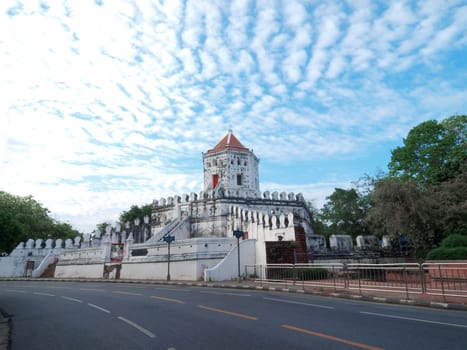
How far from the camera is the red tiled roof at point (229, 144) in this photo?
45.9 m

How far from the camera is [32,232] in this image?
149 feet

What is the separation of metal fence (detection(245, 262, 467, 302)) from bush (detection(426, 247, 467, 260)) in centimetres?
129

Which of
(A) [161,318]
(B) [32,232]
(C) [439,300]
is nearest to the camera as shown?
(A) [161,318]

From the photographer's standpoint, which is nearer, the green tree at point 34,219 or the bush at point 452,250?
the bush at point 452,250

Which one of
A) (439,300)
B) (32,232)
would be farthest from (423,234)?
(32,232)

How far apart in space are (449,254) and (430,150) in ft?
45.7

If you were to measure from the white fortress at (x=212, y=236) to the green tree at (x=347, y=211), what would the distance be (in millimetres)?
3088

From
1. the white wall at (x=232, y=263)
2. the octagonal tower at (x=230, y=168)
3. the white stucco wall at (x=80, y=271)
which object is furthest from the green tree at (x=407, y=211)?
the octagonal tower at (x=230, y=168)

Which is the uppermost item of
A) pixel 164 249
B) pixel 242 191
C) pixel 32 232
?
pixel 242 191

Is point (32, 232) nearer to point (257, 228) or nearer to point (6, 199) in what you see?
point (6, 199)

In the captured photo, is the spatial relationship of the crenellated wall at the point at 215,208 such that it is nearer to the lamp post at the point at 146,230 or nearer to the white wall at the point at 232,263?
the lamp post at the point at 146,230

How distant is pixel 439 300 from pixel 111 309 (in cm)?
1016

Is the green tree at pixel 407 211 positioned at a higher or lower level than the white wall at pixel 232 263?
higher

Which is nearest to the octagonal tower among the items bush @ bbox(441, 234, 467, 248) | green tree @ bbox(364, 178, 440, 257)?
green tree @ bbox(364, 178, 440, 257)
